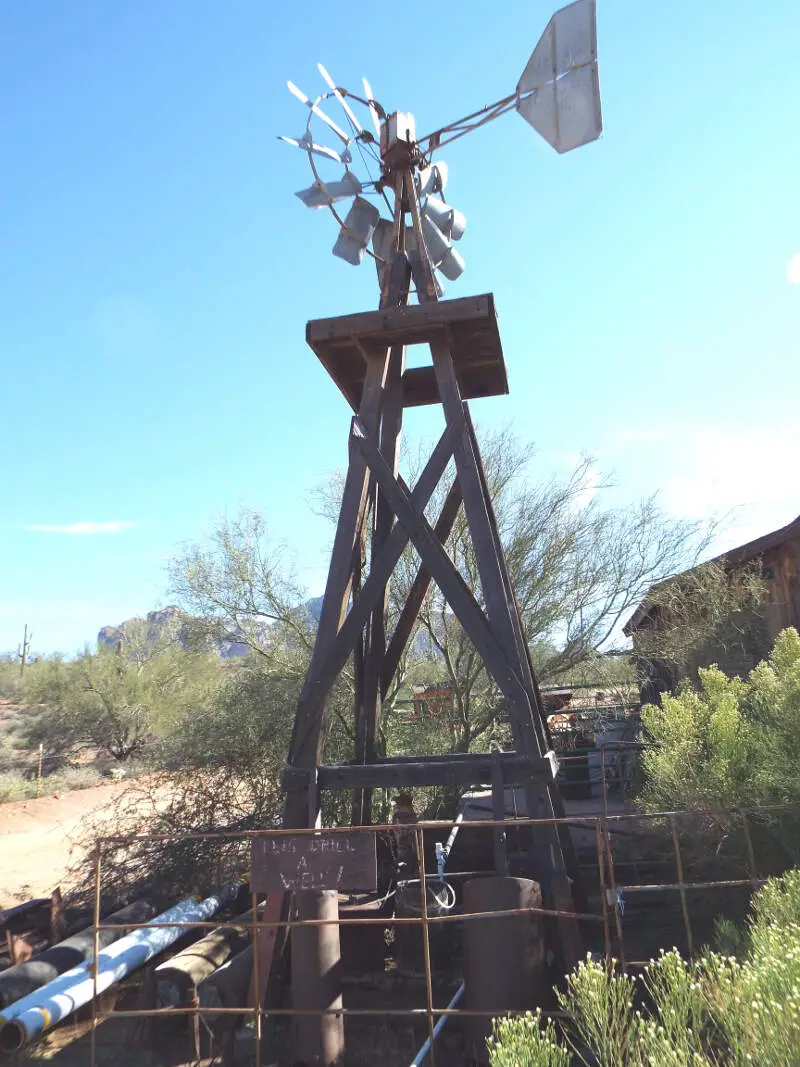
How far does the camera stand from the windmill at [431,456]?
5.17m

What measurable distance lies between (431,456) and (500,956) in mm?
3271

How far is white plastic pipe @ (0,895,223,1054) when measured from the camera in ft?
17.5

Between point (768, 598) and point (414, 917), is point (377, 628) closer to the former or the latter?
point (414, 917)

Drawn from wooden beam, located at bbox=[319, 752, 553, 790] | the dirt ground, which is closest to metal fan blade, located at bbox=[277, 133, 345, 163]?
wooden beam, located at bbox=[319, 752, 553, 790]

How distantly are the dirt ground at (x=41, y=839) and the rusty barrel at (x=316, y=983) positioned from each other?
507 centimetres

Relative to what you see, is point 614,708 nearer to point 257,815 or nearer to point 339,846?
point 257,815

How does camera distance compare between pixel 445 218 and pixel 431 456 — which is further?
pixel 445 218

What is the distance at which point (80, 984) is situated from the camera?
5910 millimetres

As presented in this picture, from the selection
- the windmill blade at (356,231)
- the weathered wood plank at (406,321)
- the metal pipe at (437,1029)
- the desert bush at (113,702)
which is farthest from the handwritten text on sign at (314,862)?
the desert bush at (113,702)

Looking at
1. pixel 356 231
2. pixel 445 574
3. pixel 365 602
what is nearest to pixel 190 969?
pixel 365 602

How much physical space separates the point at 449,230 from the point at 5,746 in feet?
74.4

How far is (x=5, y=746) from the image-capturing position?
23.3 m

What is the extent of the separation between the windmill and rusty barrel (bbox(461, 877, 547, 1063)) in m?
0.31

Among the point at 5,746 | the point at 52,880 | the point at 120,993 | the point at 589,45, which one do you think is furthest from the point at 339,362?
the point at 5,746
